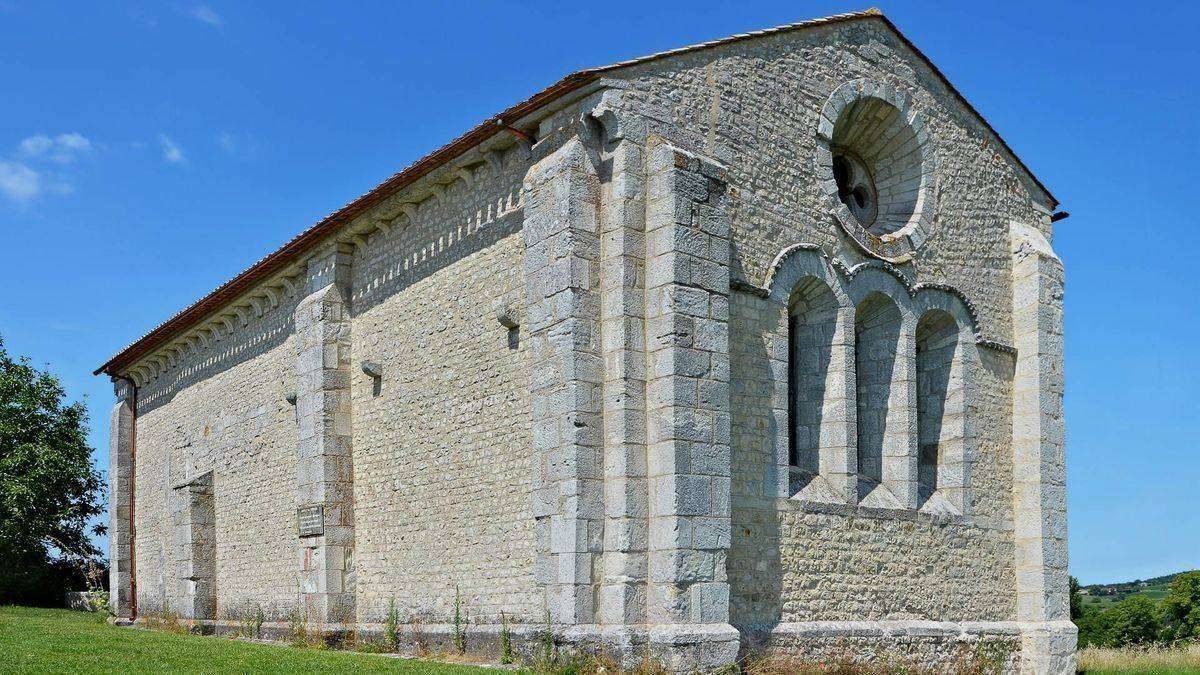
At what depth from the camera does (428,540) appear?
13266 mm

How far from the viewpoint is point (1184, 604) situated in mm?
32812

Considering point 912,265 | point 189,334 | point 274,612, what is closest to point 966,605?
point 912,265

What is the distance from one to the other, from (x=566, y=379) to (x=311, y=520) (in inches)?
232

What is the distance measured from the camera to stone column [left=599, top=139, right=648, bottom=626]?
1020 cm

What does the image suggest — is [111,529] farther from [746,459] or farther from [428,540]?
[746,459]

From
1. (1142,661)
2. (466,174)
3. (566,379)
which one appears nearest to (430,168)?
(466,174)

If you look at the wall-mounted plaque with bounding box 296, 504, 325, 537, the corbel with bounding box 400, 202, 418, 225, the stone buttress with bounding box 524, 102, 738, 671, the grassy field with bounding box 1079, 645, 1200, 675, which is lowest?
the grassy field with bounding box 1079, 645, 1200, 675

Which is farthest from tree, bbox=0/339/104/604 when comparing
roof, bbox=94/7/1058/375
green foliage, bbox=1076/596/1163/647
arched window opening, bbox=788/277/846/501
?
green foliage, bbox=1076/596/1163/647

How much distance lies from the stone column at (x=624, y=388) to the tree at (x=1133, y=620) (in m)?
24.4

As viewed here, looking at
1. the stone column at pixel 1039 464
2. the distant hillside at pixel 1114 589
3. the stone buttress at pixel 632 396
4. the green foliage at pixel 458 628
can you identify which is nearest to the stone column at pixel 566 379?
the stone buttress at pixel 632 396

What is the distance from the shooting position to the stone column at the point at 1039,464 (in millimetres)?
14164

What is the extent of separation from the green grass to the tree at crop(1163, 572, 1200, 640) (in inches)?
1098

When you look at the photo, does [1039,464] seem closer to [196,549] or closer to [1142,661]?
[1142,661]

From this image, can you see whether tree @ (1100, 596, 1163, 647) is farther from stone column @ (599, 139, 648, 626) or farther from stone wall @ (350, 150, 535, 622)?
stone column @ (599, 139, 648, 626)
